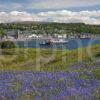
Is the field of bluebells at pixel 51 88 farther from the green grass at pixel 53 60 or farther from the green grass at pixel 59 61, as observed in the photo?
the green grass at pixel 53 60

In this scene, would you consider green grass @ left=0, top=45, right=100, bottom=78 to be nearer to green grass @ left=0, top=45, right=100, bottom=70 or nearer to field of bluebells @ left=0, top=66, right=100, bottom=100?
green grass @ left=0, top=45, right=100, bottom=70

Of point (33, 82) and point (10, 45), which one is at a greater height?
point (33, 82)

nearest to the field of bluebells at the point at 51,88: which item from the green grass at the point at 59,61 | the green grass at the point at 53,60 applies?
the green grass at the point at 59,61

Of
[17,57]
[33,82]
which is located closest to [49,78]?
[33,82]

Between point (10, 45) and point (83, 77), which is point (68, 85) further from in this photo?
point (10, 45)

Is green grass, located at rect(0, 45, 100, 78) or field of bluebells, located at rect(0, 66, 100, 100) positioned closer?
field of bluebells, located at rect(0, 66, 100, 100)

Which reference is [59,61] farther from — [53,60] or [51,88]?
[51,88]

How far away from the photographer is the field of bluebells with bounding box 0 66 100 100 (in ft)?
33.6

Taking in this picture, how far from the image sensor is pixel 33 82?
42.7ft

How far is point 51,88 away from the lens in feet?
37.8

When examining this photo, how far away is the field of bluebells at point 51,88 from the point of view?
10250 mm

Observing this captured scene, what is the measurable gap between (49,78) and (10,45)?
6619 cm

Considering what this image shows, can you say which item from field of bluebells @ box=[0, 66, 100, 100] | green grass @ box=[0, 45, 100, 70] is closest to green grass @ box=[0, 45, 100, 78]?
green grass @ box=[0, 45, 100, 70]

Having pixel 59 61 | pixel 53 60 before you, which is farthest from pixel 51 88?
pixel 53 60
